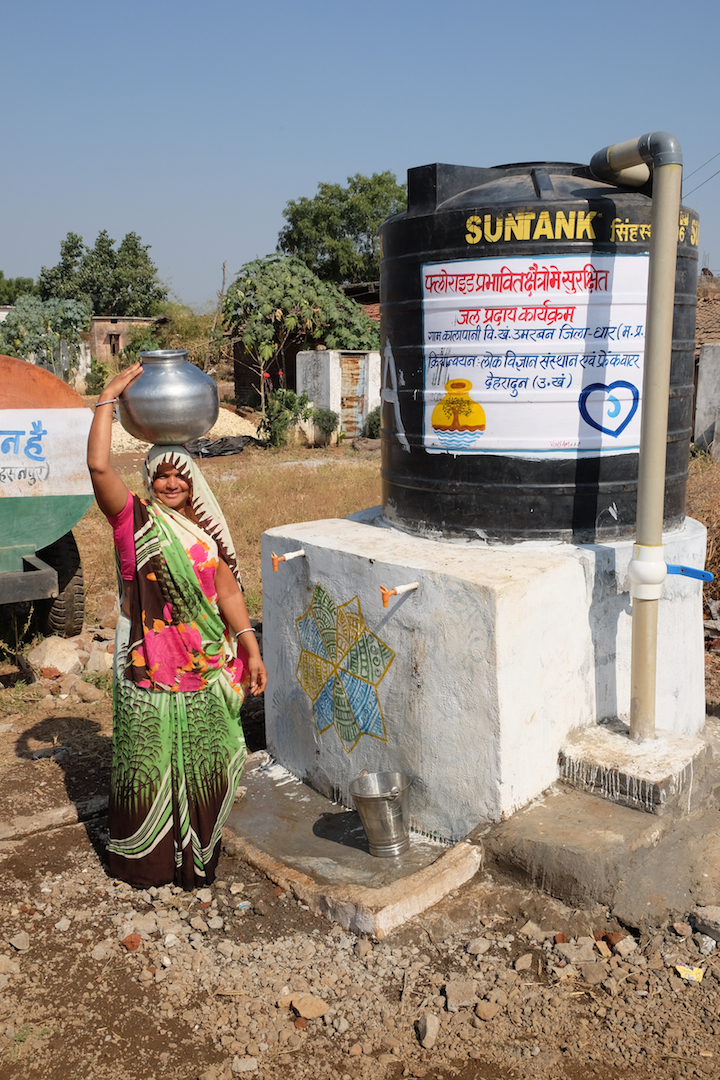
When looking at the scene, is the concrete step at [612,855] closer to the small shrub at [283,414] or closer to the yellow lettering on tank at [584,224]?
the yellow lettering on tank at [584,224]

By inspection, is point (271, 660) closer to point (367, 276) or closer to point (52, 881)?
point (52, 881)

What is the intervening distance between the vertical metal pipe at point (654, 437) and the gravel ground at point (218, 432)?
1493 centimetres

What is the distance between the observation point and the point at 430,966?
2707 millimetres

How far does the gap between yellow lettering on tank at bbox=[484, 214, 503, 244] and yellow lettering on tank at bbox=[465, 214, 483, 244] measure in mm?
24

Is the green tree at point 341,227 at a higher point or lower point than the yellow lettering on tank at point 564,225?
higher

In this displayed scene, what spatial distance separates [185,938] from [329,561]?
1.55m

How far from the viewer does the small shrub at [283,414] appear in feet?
57.1

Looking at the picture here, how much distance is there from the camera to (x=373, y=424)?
59.6ft

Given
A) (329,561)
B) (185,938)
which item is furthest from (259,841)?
(329,561)

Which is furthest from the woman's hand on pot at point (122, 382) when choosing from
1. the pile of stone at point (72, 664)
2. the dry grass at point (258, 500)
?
the dry grass at point (258, 500)

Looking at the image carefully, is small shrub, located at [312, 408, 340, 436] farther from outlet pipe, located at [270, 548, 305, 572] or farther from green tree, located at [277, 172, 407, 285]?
green tree, located at [277, 172, 407, 285]

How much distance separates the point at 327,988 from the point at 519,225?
2.73 metres

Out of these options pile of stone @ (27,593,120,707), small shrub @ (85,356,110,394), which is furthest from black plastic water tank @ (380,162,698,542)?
small shrub @ (85,356,110,394)

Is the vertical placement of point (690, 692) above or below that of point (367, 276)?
below
